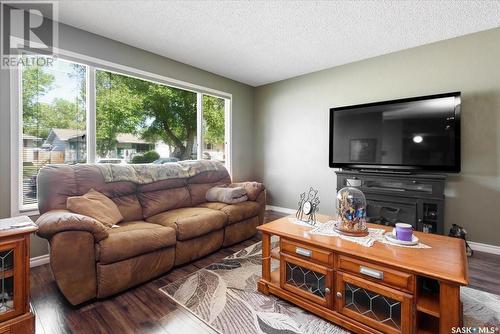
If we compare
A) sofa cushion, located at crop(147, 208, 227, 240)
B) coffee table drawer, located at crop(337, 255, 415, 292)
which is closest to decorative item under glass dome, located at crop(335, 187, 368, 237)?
coffee table drawer, located at crop(337, 255, 415, 292)

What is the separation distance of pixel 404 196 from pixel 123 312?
3245 mm

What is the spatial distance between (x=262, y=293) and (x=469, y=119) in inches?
123

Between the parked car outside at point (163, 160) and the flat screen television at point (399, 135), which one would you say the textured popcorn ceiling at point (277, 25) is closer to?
the flat screen television at point (399, 135)

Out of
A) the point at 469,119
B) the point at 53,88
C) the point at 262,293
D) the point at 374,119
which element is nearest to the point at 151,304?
the point at 262,293

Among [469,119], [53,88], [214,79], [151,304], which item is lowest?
[151,304]

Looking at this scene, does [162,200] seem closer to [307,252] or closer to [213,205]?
[213,205]

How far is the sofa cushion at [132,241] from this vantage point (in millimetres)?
1805

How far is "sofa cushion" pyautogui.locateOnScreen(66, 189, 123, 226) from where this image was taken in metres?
2.08

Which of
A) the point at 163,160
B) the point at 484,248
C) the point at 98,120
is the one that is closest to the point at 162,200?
the point at 163,160

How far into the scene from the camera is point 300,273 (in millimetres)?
1756

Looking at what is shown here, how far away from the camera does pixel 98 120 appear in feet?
9.66

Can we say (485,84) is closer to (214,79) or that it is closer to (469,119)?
(469,119)

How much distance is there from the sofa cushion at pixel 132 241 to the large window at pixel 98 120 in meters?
1.23

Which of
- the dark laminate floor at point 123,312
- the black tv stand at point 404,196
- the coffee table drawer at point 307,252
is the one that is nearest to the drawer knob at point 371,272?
the coffee table drawer at point 307,252
